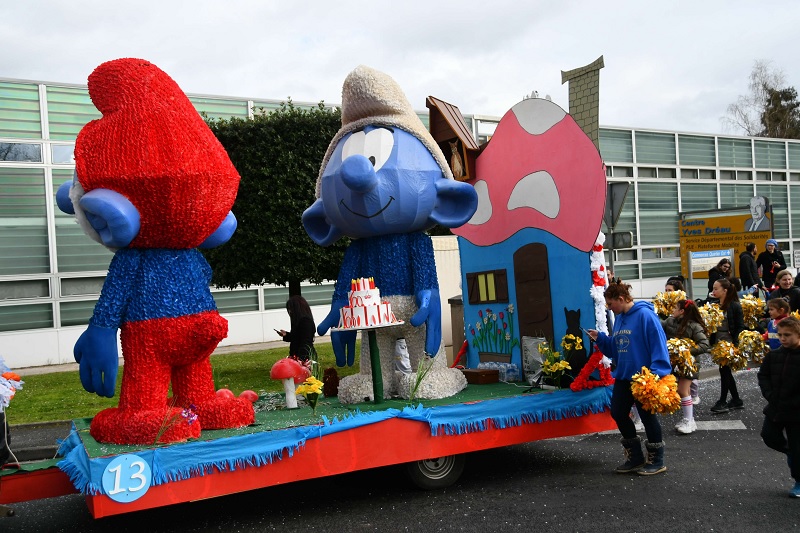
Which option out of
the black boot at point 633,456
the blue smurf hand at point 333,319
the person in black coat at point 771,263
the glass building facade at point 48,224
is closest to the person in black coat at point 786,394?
the black boot at point 633,456

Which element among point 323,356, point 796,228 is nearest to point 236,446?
point 323,356

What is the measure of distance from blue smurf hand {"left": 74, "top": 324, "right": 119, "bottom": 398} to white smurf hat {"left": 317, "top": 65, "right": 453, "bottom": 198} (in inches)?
100

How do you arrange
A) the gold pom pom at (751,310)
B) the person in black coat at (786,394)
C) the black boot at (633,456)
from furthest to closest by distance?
the gold pom pom at (751,310) < the black boot at (633,456) < the person in black coat at (786,394)

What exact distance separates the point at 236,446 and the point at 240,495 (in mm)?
1346

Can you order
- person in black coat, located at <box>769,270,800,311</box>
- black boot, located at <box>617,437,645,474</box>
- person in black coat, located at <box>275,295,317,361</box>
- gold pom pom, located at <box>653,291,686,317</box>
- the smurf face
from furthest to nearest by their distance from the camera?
1. person in black coat, located at <box>769,270,800,311</box>
2. person in black coat, located at <box>275,295,317,361</box>
3. gold pom pom, located at <box>653,291,686,317</box>
4. the smurf face
5. black boot, located at <box>617,437,645,474</box>

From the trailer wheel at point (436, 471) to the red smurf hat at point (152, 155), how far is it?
7.20 feet

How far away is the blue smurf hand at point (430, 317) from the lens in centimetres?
588

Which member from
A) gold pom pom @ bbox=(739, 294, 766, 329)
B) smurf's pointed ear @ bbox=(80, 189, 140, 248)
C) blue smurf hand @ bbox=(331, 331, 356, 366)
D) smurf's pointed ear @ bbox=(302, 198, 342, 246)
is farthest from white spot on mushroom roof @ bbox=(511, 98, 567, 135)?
gold pom pom @ bbox=(739, 294, 766, 329)

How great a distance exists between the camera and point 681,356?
22.9 ft

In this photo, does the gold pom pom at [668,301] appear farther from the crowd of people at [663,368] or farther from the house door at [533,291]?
the house door at [533,291]

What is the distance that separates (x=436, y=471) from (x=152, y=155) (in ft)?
9.52

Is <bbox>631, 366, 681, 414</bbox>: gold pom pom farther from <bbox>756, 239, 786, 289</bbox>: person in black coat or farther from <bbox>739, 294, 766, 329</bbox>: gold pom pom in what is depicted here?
<bbox>756, 239, 786, 289</bbox>: person in black coat

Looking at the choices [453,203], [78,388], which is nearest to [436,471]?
[453,203]

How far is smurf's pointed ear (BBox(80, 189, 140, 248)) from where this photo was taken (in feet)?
15.0
